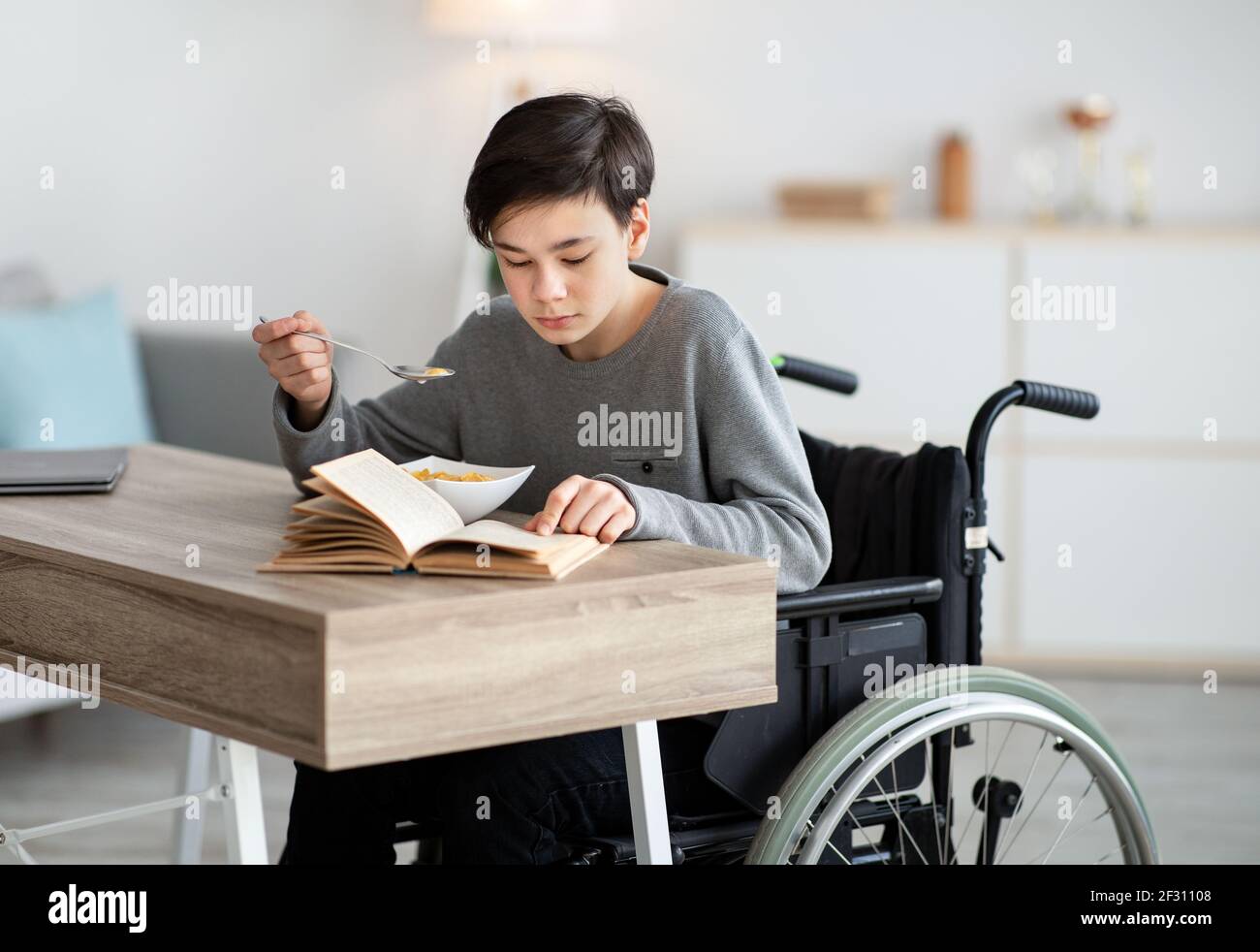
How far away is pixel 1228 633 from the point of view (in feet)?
12.0

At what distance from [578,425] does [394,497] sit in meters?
0.38

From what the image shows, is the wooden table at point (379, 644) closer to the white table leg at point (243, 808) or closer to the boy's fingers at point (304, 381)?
the white table leg at point (243, 808)

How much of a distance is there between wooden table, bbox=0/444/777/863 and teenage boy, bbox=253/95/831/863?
0.12 meters

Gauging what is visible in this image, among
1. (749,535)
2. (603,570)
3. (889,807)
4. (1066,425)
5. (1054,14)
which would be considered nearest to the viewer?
(603,570)

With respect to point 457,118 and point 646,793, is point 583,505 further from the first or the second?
point 457,118

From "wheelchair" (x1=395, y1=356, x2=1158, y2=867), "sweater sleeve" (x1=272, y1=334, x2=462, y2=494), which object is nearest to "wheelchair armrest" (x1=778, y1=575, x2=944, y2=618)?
"wheelchair" (x1=395, y1=356, x2=1158, y2=867)

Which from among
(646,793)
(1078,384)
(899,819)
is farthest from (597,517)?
(1078,384)

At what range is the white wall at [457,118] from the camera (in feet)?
12.8

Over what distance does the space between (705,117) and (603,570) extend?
301 centimetres

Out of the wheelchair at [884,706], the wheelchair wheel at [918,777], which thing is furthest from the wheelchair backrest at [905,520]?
the wheelchair wheel at [918,777]

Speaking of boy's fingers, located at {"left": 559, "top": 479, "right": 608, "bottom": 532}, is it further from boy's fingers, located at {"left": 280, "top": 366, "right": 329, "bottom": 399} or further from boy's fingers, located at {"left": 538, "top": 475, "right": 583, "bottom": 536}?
boy's fingers, located at {"left": 280, "top": 366, "right": 329, "bottom": 399}

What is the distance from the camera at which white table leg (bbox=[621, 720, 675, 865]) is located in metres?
1.28

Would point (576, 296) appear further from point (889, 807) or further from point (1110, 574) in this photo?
point (1110, 574)
